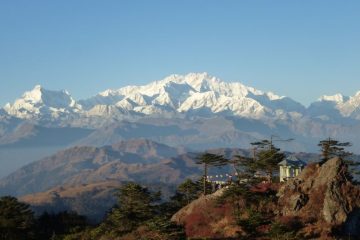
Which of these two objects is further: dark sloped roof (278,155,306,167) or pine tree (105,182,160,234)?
dark sloped roof (278,155,306,167)

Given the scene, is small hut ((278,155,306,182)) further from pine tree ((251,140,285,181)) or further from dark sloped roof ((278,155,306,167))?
pine tree ((251,140,285,181))

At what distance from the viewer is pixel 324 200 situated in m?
81.4

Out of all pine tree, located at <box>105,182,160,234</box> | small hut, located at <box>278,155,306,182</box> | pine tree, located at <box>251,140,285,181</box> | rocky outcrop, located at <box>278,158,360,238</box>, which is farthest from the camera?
small hut, located at <box>278,155,306,182</box>

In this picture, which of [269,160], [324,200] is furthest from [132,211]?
[324,200]

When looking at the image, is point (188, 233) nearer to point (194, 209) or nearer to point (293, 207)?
point (194, 209)

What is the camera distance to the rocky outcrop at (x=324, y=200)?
258 feet

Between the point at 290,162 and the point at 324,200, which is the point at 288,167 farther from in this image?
the point at 324,200

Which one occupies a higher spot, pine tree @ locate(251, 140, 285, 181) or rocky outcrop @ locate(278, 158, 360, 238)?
pine tree @ locate(251, 140, 285, 181)

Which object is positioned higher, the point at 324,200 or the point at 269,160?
the point at 269,160

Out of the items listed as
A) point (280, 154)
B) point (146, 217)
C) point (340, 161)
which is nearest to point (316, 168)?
point (340, 161)

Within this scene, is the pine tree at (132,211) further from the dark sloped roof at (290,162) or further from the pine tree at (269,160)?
the dark sloped roof at (290,162)

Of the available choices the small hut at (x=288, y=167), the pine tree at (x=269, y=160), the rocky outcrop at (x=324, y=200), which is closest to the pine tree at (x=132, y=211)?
the pine tree at (x=269, y=160)

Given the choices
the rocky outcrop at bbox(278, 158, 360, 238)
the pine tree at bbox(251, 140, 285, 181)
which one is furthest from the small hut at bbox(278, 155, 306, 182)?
the rocky outcrop at bbox(278, 158, 360, 238)

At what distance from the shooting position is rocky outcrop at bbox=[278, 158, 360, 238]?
78562 mm
